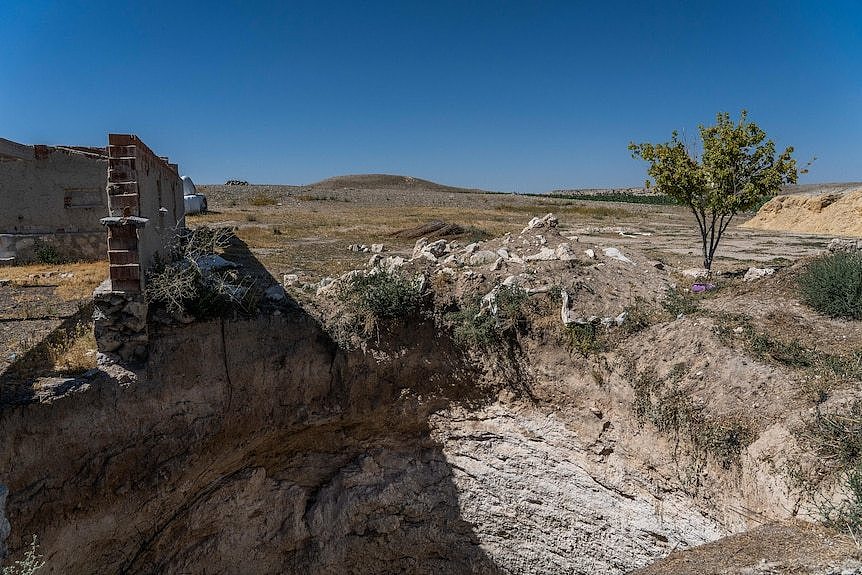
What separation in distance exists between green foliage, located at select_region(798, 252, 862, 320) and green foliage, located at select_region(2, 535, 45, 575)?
837cm

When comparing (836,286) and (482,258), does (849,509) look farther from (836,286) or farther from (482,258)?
(482,258)

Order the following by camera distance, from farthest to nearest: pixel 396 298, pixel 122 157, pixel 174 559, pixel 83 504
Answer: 1. pixel 396 298
2. pixel 174 559
3. pixel 122 157
4. pixel 83 504

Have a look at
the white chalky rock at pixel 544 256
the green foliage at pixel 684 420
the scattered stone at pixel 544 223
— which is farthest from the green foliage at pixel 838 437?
the scattered stone at pixel 544 223

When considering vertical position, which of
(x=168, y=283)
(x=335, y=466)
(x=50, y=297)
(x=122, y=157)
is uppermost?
(x=122, y=157)

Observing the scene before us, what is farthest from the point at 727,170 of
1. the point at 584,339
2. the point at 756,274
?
the point at 584,339

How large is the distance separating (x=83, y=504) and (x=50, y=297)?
4.80 m

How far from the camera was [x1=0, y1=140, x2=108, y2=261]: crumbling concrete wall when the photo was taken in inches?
420

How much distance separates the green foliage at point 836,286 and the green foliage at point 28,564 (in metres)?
8.37

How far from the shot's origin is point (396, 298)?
269 inches

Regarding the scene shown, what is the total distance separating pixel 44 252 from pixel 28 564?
9723 millimetres

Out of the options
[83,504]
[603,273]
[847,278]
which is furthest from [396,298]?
[847,278]

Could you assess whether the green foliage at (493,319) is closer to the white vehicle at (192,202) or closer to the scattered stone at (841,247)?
the scattered stone at (841,247)

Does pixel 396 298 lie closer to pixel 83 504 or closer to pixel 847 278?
pixel 83 504

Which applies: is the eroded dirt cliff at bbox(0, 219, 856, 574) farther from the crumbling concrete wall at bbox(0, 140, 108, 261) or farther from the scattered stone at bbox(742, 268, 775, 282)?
the crumbling concrete wall at bbox(0, 140, 108, 261)
